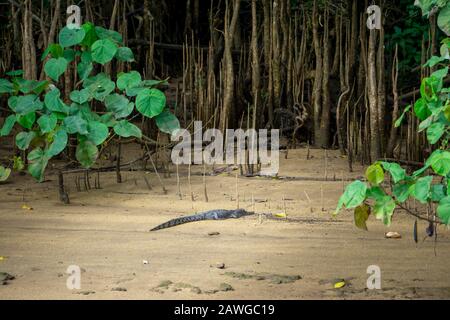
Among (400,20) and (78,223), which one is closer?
(78,223)

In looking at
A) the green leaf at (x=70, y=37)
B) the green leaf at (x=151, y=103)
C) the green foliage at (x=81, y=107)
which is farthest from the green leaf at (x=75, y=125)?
the green leaf at (x=70, y=37)

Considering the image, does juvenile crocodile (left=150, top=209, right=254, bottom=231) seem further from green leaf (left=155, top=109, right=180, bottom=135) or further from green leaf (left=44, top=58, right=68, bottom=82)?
green leaf (left=44, top=58, right=68, bottom=82)

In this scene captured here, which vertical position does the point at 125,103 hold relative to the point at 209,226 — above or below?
above

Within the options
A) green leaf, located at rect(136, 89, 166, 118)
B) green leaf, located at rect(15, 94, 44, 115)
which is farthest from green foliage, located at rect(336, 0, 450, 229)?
green leaf, located at rect(15, 94, 44, 115)

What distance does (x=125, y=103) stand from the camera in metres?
5.23

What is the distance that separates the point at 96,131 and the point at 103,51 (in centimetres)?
48

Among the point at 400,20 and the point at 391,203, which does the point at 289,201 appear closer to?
the point at 391,203

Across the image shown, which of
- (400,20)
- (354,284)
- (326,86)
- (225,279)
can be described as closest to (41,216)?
(225,279)

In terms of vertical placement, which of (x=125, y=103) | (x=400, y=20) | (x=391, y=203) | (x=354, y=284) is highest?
(x=400, y=20)

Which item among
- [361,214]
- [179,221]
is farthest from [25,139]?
[361,214]

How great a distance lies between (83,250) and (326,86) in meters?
3.30

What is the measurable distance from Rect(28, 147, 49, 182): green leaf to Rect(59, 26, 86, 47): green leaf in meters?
0.64

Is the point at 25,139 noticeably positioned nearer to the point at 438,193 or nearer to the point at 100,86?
the point at 100,86

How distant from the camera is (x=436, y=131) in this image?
10.6 ft
